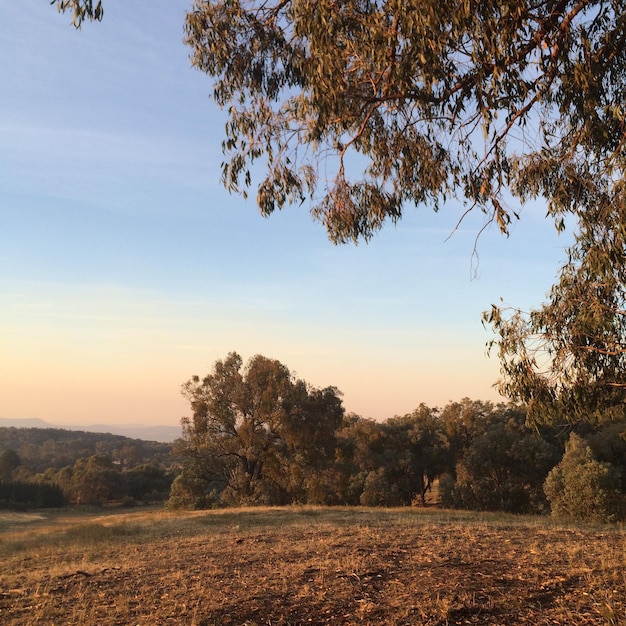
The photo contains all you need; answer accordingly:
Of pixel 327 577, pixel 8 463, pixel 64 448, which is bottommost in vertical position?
pixel 64 448

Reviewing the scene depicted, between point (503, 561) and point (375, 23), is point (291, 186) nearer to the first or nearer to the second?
point (375, 23)

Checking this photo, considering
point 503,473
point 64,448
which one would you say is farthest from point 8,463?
point 503,473

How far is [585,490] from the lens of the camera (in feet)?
74.9

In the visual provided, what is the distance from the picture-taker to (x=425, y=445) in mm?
39469

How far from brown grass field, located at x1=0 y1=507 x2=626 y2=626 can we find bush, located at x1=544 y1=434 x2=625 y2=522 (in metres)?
11.6

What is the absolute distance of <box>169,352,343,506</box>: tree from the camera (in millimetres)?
28984

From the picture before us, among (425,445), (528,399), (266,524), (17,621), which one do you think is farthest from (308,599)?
(425,445)

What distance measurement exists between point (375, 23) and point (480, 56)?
1.56 m

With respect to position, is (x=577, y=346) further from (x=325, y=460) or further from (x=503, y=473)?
(x=503, y=473)

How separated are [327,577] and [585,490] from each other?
65.6 ft

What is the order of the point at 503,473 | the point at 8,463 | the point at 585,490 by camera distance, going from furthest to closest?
1. the point at 8,463
2. the point at 503,473
3. the point at 585,490

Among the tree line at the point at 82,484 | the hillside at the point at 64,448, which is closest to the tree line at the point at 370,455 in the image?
the tree line at the point at 82,484

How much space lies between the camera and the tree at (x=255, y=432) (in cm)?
2898

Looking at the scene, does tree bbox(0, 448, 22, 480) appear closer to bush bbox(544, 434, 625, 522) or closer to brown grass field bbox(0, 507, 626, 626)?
brown grass field bbox(0, 507, 626, 626)
